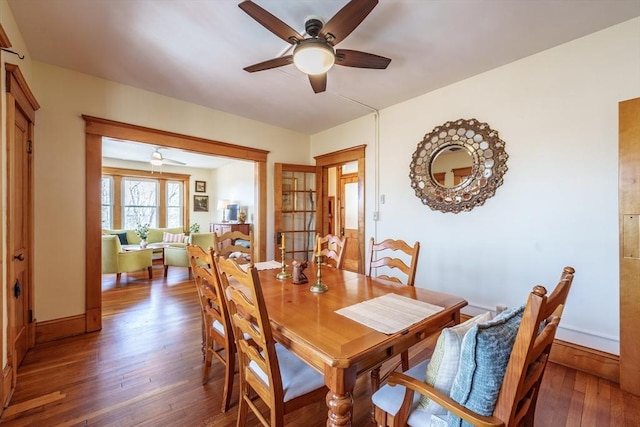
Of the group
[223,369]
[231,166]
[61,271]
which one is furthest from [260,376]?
[231,166]

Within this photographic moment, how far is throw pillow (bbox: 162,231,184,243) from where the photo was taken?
5954mm

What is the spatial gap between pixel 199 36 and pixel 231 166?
5370 millimetres

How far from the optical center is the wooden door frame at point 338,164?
3.77m

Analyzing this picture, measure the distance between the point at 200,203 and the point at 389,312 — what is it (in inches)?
298

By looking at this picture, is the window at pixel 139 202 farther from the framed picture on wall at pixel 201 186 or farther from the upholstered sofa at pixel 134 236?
the framed picture on wall at pixel 201 186

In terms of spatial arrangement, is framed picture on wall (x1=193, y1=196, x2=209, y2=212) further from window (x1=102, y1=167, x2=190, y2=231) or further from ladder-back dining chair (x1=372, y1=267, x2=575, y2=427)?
ladder-back dining chair (x1=372, y1=267, x2=575, y2=427)

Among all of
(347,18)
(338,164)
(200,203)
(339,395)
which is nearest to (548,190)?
(347,18)

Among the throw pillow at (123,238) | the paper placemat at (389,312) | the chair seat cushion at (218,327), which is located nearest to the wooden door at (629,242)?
the paper placemat at (389,312)

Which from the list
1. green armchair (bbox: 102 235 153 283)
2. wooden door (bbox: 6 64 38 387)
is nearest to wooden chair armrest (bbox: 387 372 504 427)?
wooden door (bbox: 6 64 38 387)

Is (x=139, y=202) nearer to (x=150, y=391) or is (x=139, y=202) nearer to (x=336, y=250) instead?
(x=150, y=391)

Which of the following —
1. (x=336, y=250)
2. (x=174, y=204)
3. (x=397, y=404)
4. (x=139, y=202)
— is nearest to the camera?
(x=397, y=404)

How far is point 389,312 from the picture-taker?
4.46 feet

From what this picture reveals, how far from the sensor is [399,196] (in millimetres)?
3340

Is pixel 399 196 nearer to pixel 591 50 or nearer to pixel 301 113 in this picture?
pixel 301 113
